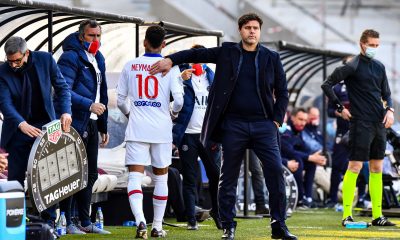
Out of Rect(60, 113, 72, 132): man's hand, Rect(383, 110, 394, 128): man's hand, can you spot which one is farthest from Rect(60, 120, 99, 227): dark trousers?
Rect(383, 110, 394, 128): man's hand

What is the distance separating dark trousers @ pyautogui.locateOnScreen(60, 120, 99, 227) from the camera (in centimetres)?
1320

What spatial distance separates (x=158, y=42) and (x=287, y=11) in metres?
20.0

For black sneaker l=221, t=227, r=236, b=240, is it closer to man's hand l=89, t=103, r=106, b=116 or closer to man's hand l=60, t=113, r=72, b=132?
man's hand l=60, t=113, r=72, b=132

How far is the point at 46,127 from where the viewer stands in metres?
11.5

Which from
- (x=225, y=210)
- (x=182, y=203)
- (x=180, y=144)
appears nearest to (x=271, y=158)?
(x=225, y=210)

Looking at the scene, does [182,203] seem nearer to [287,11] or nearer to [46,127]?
[46,127]

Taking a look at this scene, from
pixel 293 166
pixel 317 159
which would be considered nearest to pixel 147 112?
pixel 293 166

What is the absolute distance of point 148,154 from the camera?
1292 centimetres

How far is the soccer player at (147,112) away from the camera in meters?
12.8

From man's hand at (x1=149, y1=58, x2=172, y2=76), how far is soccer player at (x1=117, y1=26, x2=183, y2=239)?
2.60 ft

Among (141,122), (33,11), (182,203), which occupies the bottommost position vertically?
(182,203)

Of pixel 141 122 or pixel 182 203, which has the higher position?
pixel 141 122

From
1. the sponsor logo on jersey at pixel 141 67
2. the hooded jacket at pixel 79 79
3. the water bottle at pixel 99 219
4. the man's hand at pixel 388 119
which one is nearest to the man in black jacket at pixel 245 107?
the sponsor logo on jersey at pixel 141 67

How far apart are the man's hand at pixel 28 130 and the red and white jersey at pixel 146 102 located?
1.46 m
